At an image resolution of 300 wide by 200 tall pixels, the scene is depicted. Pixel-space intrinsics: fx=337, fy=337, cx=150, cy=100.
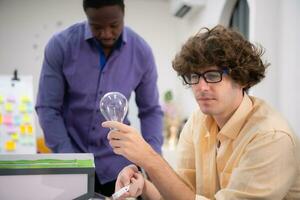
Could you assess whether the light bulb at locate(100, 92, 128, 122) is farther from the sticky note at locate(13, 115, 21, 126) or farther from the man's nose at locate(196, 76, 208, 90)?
the sticky note at locate(13, 115, 21, 126)

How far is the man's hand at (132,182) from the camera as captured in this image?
1.08m

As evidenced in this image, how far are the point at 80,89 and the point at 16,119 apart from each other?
2063mm

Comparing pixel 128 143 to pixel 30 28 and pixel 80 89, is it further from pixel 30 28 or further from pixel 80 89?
pixel 30 28

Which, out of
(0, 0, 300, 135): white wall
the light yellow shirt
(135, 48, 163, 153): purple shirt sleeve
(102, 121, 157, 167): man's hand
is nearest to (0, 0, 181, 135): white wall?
(0, 0, 300, 135): white wall

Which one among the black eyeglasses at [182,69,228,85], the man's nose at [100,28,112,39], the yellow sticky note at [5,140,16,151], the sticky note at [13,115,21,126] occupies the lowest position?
the yellow sticky note at [5,140,16,151]

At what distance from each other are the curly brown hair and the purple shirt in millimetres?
492

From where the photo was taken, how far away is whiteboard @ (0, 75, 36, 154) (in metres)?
3.32

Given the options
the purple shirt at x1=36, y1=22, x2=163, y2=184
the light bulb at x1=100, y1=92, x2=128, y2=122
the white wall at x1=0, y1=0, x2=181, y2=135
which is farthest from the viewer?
the white wall at x1=0, y1=0, x2=181, y2=135

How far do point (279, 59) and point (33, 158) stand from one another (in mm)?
1429

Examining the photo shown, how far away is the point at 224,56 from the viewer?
3.54 feet

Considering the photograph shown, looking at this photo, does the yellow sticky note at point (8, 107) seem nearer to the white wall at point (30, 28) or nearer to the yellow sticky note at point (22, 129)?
the yellow sticky note at point (22, 129)

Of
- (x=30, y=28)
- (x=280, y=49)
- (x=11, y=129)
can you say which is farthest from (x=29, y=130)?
(x=280, y=49)

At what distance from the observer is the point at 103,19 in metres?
1.45

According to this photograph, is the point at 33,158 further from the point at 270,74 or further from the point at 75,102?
the point at 270,74
